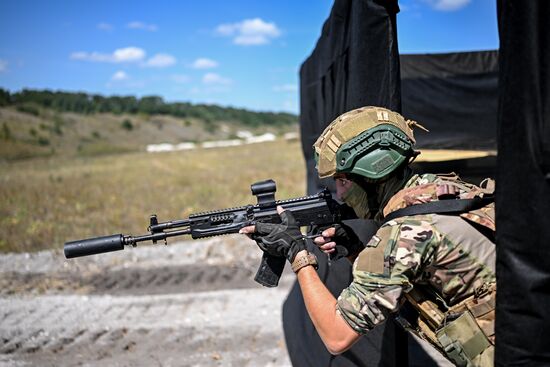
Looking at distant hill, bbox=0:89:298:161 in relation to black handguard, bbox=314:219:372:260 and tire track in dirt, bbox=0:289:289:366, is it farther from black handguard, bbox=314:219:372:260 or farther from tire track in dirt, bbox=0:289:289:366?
black handguard, bbox=314:219:372:260

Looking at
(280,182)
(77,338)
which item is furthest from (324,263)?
(280,182)

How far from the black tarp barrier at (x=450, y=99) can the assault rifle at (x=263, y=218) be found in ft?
17.8

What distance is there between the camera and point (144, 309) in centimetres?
572

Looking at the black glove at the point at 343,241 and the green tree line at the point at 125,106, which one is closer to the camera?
the black glove at the point at 343,241

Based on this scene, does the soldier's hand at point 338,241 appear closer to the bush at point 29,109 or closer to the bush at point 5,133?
the bush at point 5,133

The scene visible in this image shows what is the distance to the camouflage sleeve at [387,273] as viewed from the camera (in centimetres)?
186

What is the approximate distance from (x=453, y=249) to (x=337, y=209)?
886 mm

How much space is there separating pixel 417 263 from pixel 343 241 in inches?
33.9

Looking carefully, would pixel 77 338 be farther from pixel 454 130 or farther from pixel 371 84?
pixel 454 130

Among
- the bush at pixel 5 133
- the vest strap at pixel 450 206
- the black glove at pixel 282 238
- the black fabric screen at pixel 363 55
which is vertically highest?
the black fabric screen at pixel 363 55

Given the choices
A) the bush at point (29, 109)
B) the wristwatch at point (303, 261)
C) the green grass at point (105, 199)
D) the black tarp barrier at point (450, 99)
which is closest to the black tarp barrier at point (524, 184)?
the wristwatch at point (303, 261)

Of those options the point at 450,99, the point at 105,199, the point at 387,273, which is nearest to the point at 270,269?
the point at 387,273

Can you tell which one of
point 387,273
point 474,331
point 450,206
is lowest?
point 474,331

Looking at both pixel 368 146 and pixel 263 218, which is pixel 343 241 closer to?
pixel 263 218
